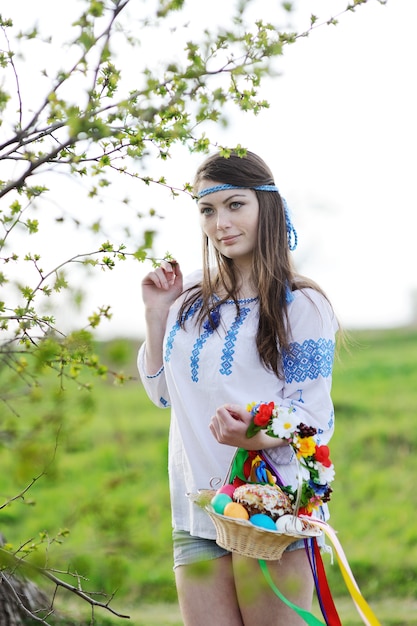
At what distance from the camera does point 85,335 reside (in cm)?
122

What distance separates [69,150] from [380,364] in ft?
26.6

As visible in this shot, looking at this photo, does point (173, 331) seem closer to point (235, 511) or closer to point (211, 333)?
point (211, 333)

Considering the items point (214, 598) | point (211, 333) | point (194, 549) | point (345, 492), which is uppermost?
point (211, 333)

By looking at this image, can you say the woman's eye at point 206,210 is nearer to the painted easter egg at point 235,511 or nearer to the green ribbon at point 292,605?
the painted easter egg at point 235,511

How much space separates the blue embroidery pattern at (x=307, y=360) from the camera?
7.03ft

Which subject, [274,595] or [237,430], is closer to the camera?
[237,430]

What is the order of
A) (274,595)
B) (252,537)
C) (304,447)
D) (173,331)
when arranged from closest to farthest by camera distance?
(252,537), (304,447), (274,595), (173,331)

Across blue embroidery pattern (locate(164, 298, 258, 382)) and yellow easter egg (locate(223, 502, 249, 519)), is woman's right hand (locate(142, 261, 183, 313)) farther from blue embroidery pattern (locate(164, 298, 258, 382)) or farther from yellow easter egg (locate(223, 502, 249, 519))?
yellow easter egg (locate(223, 502, 249, 519))

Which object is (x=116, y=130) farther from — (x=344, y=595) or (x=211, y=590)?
(x=344, y=595)

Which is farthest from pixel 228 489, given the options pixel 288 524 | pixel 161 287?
pixel 161 287

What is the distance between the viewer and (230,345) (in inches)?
88.3

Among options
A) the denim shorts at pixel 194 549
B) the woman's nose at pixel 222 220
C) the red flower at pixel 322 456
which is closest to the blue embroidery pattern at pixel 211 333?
the woman's nose at pixel 222 220

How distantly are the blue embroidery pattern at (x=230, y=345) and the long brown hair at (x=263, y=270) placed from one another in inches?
2.0

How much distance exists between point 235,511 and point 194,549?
1.32 feet
